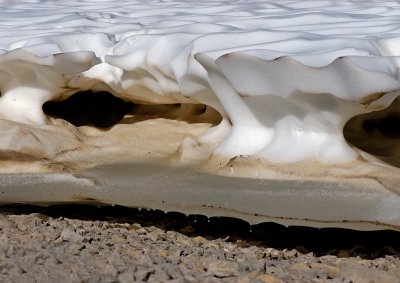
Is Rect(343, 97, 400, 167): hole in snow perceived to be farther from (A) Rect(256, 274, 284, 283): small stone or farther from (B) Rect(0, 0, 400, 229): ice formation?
(A) Rect(256, 274, 284, 283): small stone

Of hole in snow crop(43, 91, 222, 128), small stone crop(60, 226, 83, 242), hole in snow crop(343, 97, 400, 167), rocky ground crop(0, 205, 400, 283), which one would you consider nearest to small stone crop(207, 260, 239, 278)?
rocky ground crop(0, 205, 400, 283)

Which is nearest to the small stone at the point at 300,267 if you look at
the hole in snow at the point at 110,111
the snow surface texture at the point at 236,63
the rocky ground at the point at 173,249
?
the rocky ground at the point at 173,249

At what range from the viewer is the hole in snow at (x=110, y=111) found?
4.65 ft

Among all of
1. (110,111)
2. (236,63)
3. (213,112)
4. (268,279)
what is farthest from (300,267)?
(110,111)

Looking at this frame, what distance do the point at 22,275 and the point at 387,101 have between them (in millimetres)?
485

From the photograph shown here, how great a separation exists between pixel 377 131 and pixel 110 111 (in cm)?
48

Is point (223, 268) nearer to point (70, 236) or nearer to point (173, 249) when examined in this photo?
point (173, 249)

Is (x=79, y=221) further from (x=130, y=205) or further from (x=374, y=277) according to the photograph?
(x=374, y=277)

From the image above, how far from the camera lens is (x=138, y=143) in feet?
4.34

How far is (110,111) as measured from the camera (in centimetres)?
150

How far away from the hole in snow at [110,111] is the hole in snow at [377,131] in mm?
243

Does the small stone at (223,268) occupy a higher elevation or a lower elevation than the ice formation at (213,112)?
lower

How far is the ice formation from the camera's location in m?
1.06

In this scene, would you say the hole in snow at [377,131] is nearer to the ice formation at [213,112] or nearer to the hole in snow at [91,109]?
the ice formation at [213,112]
